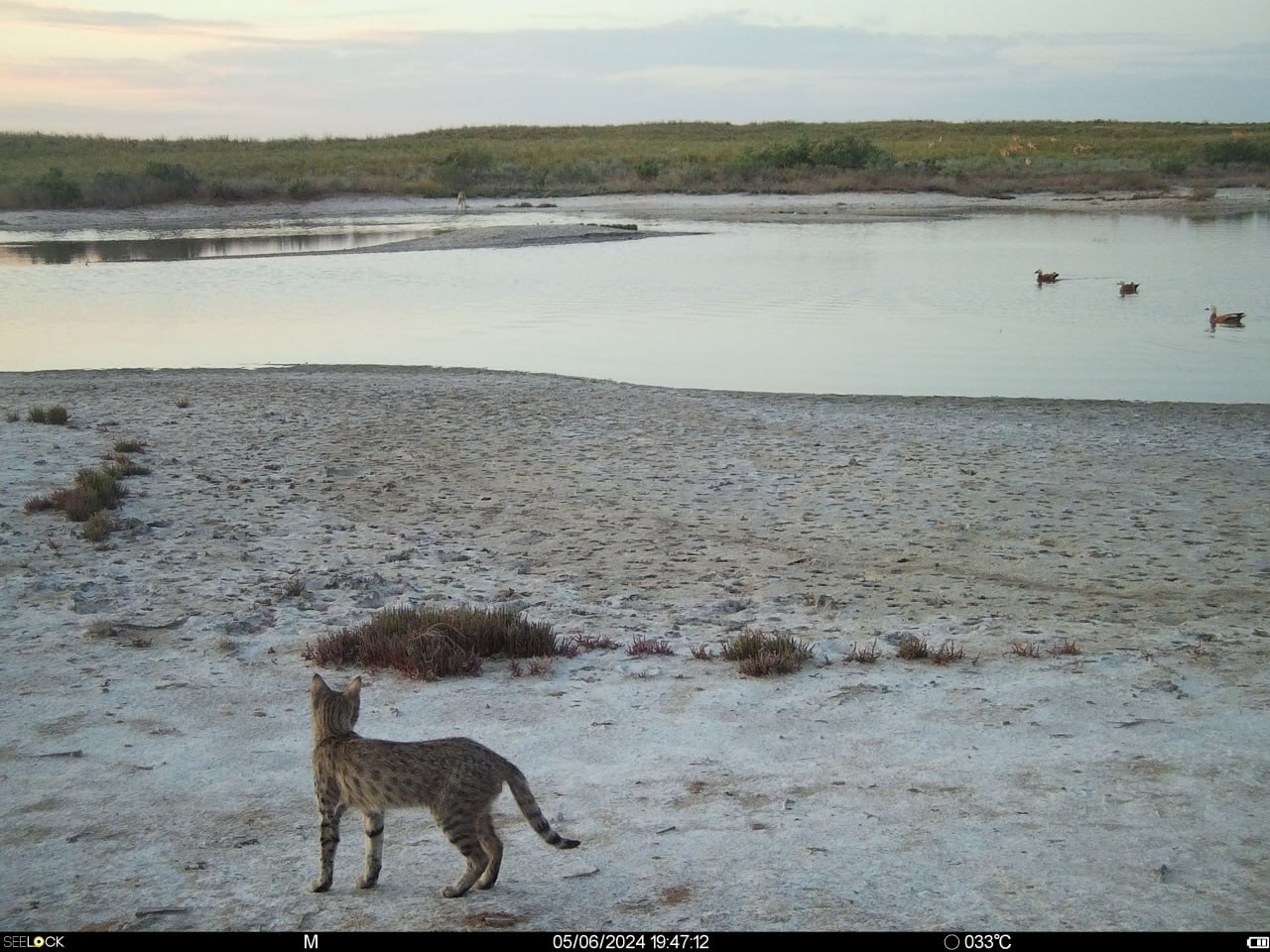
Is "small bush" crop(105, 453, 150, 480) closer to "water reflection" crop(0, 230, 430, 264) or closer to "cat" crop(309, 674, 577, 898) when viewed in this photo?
"cat" crop(309, 674, 577, 898)

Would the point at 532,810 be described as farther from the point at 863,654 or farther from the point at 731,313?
the point at 731,313

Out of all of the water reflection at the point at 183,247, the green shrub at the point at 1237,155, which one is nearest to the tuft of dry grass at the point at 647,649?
the water reflection at the point at 183,247

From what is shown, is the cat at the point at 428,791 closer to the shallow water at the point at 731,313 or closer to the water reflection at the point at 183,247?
the shallow water at the point at 731,313

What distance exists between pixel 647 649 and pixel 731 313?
1964cm

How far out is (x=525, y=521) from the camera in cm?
1102

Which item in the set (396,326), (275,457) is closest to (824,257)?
(396,326)

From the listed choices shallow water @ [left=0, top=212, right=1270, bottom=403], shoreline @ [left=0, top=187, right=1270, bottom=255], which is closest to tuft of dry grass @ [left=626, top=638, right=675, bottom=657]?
shallow water @ [left=0, top=212, right=1270, bottom=403]

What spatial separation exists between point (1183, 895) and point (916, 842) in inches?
39.1

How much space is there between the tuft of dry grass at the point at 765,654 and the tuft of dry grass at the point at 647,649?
356 mm

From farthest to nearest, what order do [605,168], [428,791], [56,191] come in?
1. [605,168]
2. [56,191]
3. [428,791]

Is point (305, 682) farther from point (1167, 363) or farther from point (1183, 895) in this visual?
point (1167, 363)

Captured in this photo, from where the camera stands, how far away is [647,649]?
7.62 m

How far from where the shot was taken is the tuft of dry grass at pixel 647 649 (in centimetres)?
760

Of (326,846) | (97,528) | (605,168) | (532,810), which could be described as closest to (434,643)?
(326,846)
